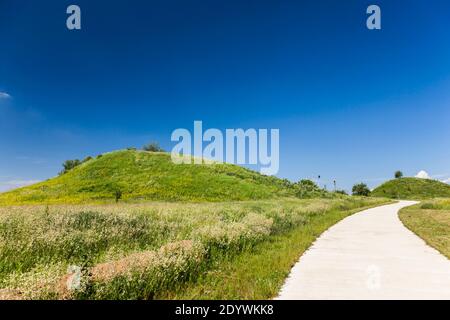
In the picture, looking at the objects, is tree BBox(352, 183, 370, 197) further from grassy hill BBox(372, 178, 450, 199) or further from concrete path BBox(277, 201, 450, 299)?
concrete path BBox(277, 201, 450, 299)

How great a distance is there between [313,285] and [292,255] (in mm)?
3077

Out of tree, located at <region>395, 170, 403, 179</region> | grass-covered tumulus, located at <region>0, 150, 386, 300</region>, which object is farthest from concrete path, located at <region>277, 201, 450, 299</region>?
tree, located at <region>395, 170, 403, 179</region>

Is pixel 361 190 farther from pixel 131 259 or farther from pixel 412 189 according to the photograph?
pixel 131 259

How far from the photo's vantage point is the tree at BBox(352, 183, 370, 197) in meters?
111


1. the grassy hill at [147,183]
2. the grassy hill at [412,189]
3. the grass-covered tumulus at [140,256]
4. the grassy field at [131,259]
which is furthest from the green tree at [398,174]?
the grassy field at [131,259]

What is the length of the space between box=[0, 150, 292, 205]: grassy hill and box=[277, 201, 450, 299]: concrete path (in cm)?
3810

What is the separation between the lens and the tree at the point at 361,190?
111 meters

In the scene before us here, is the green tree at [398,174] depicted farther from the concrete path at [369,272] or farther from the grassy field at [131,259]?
the grassy field at [131,259]

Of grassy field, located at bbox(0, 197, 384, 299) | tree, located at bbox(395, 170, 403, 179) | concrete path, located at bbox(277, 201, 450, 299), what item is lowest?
concrete path, located at bbox(277, 201, 450, 299)

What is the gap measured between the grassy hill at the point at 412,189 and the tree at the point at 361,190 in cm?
376

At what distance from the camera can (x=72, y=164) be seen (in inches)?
3947

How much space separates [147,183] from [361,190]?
79366mm

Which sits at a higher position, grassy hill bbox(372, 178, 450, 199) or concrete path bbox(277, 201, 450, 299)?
grassy hill bbox(372, 178, 450, 199)
